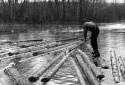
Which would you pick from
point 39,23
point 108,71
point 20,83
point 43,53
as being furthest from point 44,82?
point 39,23

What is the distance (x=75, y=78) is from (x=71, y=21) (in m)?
56.6

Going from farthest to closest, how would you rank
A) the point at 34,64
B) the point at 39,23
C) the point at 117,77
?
1. the point at 39,23
2. the point at 34,64
3. the point at 117,77

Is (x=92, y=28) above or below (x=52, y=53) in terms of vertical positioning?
above

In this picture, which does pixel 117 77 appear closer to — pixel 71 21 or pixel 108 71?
pixel 108 71

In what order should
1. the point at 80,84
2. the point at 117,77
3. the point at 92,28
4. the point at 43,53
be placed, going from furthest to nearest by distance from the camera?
the point at 43,53 < the point at 92,28 < the point at 117,77 < the point at 80,84

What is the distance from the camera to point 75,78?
10344mm

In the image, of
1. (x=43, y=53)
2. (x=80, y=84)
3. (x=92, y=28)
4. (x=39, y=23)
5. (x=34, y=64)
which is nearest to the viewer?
(x=80, y=84)

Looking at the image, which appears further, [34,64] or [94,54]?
[94,54]

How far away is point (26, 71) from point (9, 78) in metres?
1.65

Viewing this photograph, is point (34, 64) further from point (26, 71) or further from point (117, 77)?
point (117, 77)

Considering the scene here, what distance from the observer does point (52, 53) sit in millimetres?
17516

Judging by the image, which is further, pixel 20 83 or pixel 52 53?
pixel 52 53

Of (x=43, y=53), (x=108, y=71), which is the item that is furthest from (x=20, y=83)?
(x=43, y=53)

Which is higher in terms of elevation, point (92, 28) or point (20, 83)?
point (92, 28)
